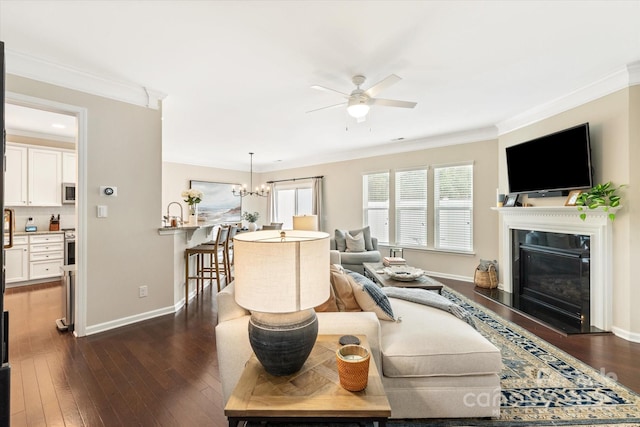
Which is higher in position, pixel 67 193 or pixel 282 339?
pixel 67 193

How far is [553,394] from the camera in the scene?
1917 mm

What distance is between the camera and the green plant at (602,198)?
2.87 metres

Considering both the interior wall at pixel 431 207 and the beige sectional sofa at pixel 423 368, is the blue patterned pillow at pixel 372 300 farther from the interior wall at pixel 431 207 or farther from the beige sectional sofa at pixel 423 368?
the interior wall at pixel 431 207

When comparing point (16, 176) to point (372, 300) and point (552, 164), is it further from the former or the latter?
point (552, 164)

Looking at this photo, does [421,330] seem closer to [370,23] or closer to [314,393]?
[314,393]

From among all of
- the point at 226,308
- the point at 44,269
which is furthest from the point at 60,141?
the point at 226,308

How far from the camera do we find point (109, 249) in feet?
9.89

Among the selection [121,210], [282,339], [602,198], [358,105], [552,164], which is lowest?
[282,339]

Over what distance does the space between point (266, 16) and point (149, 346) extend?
2976 millimetres

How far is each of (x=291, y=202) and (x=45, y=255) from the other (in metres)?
5.15

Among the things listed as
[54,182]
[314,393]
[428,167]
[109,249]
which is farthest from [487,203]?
[54,182]

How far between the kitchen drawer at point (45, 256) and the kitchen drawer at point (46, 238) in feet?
0.64

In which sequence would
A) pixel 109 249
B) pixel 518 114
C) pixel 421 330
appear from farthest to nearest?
pixel 518 114, pixel 109 249, pixel 421 330

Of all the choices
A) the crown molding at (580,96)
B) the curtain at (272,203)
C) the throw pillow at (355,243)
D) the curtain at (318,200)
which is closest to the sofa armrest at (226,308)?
the throw pillow at (355,243)
